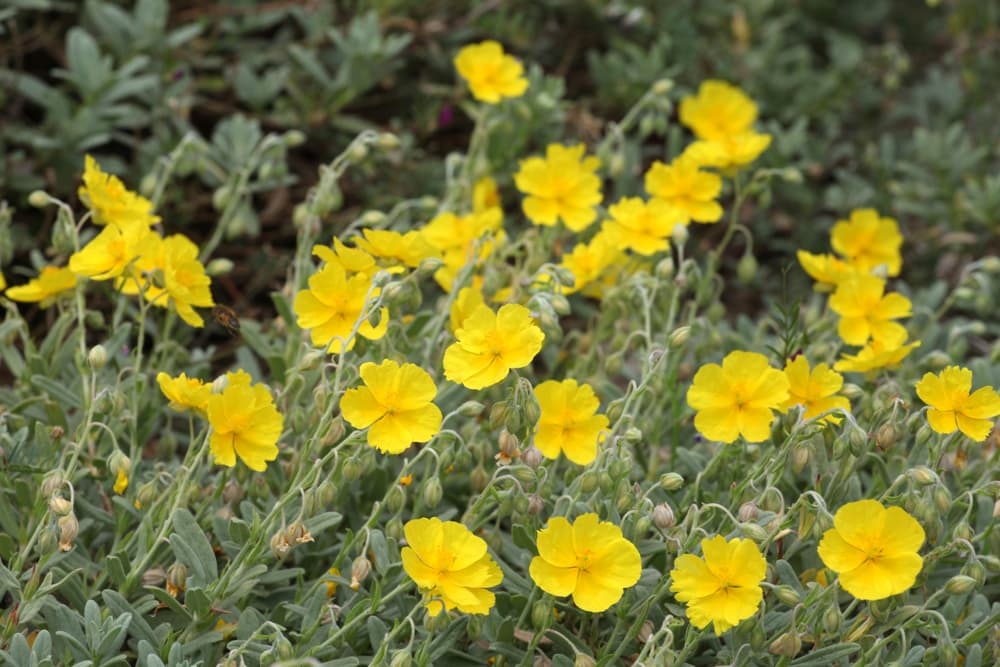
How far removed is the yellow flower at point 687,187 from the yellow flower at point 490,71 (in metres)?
0.49

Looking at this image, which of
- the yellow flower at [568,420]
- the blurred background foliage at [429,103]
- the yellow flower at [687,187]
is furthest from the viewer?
the blurred background foliage at [429,103]

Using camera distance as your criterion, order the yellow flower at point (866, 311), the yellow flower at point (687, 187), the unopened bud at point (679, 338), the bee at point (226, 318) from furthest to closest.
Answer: the yellow flower at point (687, 187)
the yellow flower at point (866, 311)
the bee at point (226, 318)
the unopened bud at point (679, 338)

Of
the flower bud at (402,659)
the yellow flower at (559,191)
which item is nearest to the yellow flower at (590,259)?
the yellow flower at (559,191)

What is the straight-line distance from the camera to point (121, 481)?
2.25 m

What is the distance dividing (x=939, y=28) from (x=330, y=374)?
126 inches

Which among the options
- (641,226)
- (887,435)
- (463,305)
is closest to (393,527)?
(463,305)

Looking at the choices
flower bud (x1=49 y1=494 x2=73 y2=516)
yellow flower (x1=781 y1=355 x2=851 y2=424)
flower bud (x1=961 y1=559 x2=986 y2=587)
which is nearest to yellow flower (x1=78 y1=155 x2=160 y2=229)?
flower bud (x1=49 y1=494 x2=73 y2=516)

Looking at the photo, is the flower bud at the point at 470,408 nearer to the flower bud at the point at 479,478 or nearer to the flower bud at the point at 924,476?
the flower bud at the point at 479,478

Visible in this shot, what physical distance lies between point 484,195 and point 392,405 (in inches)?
49.4

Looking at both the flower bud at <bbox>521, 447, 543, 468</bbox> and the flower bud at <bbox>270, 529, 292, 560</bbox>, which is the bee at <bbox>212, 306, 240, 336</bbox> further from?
the flower bud at <bbox>521, 447, 543, 468</bbox>

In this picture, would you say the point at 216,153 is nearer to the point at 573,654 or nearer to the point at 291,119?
the point at 291,119

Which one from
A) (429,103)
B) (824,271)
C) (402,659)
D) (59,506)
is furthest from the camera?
(429,103)

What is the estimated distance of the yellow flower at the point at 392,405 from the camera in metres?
2.08

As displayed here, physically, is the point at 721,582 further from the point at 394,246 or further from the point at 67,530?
the point at 67,530
